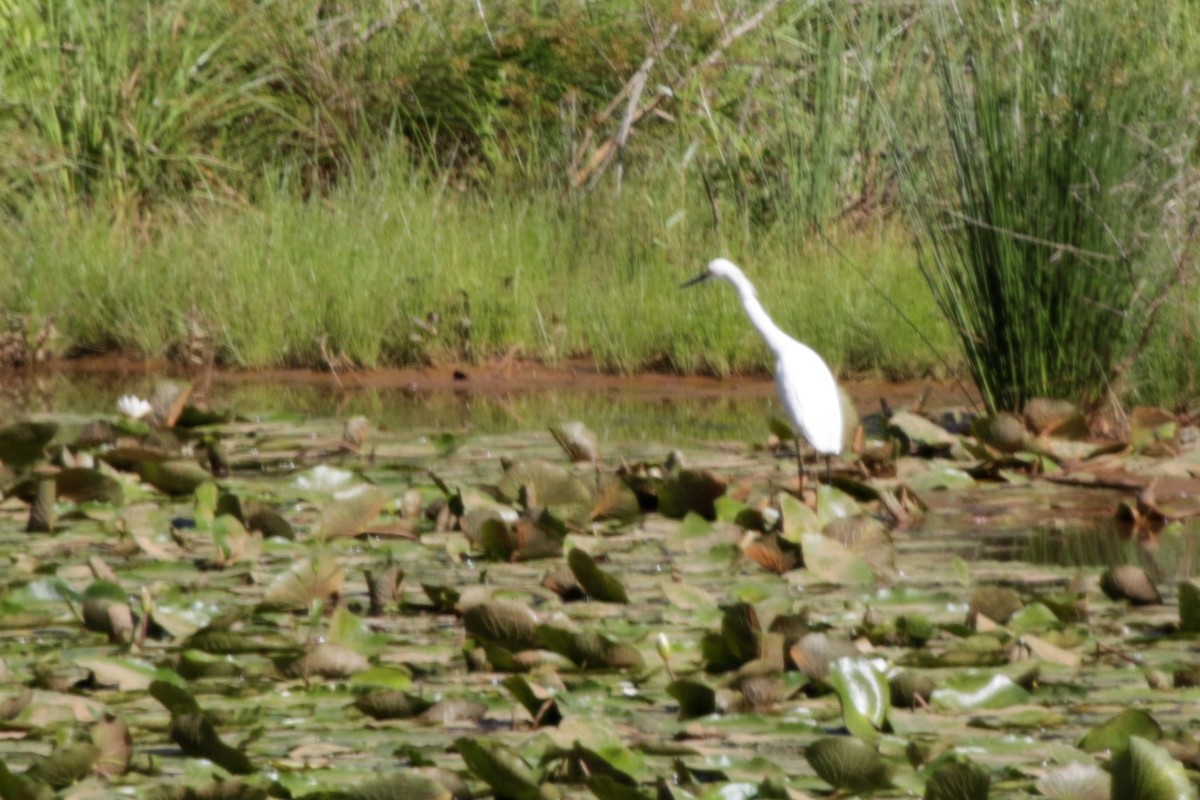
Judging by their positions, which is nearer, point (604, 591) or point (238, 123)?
point (604, 591)

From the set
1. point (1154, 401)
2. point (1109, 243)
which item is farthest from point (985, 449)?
point (1154, 401)

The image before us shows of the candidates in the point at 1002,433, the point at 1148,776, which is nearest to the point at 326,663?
the point at 1148,776

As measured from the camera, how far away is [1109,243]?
6.63m

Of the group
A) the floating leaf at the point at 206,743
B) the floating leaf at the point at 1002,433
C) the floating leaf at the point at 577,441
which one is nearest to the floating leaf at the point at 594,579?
the floating leaf at the point at 206,743

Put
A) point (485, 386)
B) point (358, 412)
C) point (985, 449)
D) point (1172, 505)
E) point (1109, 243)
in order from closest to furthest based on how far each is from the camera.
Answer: point (1172, 505) → point (985, 449) → point (1109, 243) → point (358, 412) → point (485, 386)

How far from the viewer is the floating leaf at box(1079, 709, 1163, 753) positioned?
298 cm

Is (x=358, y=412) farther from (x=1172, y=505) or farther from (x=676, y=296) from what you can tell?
(x=1172, y=505)

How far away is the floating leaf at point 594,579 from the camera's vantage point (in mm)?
4203

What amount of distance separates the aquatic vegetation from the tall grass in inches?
18.4

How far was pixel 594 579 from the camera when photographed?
14.0 feet

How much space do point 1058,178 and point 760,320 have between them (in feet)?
3.72

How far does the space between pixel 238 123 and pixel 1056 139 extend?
7.22 m

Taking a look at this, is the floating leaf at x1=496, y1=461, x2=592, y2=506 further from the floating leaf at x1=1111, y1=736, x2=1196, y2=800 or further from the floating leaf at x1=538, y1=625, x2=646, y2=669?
the floating leaf at x1=1111, y1=736, x2=1196, y2=800

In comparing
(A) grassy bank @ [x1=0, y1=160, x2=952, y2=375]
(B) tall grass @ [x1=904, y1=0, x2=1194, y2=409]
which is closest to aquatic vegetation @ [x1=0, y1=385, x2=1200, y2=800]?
(B) tall grass @ [x1=904, y1=0, x2=1194, y2=409]
